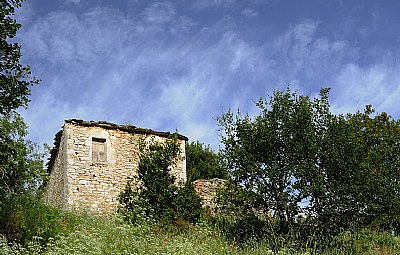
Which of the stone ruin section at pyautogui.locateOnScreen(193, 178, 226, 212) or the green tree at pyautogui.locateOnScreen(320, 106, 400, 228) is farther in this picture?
the stone ruin section at pyautogui.locateOnScreen(193, 178, 226, 212)

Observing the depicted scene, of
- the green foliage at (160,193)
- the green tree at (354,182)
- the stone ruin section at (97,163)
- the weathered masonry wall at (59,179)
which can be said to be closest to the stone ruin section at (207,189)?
the stone ruin section at (97,163)

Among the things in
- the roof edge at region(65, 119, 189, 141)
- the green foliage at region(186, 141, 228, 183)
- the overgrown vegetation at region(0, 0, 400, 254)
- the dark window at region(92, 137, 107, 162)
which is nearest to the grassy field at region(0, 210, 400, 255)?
the overgrown vegetation at region(0, 0, 400, 254)

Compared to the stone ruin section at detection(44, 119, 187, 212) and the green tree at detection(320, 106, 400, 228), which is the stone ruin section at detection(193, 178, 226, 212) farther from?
the green tree at detection(320, 106, 400, 228)

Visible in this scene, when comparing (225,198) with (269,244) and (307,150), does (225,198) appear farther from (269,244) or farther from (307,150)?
(307,150)

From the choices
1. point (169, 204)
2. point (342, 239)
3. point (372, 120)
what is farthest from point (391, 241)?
point (372, 120)

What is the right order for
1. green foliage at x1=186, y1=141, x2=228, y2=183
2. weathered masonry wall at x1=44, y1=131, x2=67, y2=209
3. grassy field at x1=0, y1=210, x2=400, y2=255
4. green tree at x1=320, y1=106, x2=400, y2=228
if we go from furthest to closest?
green foliage at x1=186, y1=141, x2=228, y2=183, weathered masonry wall at x1=44, y1=131, x2=67, y2=209, green tree at x1=320, y1=106, x2=400, y2=228, grassy field at x1=0, y1=210, x2=400, y2=255

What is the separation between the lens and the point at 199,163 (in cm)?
2492

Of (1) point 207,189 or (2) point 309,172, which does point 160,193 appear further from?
(2) point 309,172

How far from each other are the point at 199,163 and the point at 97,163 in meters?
9.33

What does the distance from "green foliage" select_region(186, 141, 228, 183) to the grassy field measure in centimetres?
1048

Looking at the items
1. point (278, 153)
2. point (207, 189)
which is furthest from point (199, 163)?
point (278, 153)

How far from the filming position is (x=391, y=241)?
475 inches

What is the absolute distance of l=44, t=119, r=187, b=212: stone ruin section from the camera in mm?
15891

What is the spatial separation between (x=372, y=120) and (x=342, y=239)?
1024 cm
